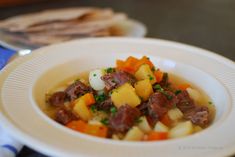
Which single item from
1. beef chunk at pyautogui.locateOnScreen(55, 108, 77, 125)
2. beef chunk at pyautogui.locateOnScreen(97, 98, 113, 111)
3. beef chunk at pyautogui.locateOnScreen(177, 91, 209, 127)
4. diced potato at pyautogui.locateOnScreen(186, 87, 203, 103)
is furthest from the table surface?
beef chunk at pyautogui.locateOnScreen(55, 108, 77, 125)

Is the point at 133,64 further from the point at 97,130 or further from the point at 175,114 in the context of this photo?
the point at 97,130

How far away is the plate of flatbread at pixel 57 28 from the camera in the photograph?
6.16 feet

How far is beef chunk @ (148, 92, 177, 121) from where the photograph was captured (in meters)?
1.18

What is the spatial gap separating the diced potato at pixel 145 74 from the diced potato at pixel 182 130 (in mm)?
222

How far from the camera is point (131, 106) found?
119 centimetres

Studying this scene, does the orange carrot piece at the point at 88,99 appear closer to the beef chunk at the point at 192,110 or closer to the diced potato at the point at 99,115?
the diced potato at the point at 99,115

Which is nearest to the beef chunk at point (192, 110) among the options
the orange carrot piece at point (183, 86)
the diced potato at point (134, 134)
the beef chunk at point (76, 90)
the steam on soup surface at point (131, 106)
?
the steam on soup surface at point (131, 106)

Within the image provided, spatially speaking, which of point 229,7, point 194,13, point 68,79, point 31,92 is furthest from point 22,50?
point 229,7

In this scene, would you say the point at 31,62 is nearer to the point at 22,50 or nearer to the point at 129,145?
the point at 22,50

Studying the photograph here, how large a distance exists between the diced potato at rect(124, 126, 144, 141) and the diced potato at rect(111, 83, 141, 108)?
117mm

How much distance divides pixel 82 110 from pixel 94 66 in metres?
0.41

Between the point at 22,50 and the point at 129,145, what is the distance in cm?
100

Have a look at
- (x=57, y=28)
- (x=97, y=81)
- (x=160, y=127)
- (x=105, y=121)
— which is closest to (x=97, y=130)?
(x=105, y=121)

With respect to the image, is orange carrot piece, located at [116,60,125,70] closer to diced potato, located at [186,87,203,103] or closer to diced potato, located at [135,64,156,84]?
diced potato, located at [135,64,156,84]
